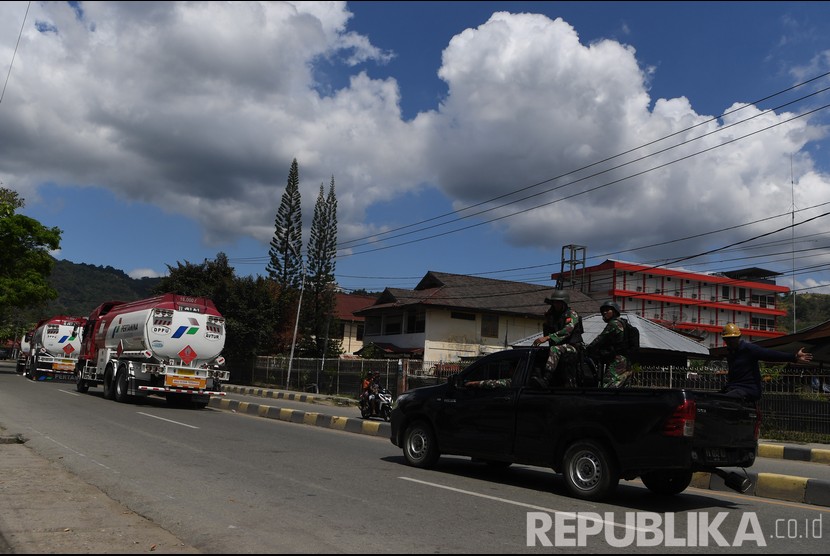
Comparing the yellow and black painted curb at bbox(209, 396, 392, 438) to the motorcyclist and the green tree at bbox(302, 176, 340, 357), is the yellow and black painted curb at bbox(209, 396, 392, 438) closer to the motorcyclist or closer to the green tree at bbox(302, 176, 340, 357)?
the motorcyclist

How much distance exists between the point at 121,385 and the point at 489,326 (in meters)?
28.0

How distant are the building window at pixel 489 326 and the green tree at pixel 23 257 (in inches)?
1018

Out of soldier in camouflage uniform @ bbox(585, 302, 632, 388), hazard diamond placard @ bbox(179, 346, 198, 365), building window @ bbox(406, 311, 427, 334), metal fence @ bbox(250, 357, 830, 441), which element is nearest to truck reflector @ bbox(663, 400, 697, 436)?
soldier in camouflage uniform @ bbox(585, 302, 632, 388)

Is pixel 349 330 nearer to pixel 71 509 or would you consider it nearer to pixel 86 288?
pixel 71 509

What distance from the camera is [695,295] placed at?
260 ft

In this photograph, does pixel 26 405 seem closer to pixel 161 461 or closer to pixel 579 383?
pixel 161 461

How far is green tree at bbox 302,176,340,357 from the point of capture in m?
51.9

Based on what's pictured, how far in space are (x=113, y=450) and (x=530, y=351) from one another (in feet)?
20.6

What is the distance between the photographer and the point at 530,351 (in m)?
8.45

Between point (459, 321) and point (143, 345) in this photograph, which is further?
point (459, 321)

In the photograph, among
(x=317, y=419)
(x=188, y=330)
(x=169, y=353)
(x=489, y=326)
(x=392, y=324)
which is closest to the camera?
(x=317, y=419)

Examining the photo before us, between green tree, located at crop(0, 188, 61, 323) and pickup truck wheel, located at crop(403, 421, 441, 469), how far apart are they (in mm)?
34720

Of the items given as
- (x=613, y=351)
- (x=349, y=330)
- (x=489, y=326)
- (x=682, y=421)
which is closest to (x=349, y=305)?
(x=349, y=330)

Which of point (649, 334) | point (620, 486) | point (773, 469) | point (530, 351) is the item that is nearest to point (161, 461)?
point (530, 351)
